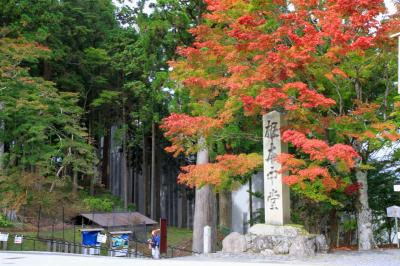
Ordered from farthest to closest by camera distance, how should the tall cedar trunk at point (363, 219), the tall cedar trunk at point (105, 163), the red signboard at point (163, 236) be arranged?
the tall cedar trunk at point (105, 163)
the red signboard at point (163, 236)
the tall cedar trunk at point (363, 219)

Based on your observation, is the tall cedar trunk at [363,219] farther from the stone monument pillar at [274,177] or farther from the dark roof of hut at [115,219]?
the dark roof of hut at [115,219]

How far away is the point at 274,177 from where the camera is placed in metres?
12.9

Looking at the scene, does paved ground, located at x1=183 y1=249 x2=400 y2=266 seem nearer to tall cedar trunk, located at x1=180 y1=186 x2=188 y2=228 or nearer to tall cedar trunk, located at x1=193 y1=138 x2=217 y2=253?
tall cedar trunk, located at x1=193 y1=138 x2=217 y2=253

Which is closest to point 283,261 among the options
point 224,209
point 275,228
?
point 275,228

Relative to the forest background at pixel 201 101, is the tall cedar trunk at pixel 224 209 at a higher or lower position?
lower

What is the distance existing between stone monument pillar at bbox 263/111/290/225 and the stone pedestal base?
338 mm

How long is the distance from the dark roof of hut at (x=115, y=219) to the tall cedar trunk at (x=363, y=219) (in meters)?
9.18

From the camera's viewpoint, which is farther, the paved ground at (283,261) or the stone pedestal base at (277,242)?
the stone pedestal base at (277,242)

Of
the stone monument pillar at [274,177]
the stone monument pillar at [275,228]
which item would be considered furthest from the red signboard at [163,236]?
the stone monument pillar at [274,177]

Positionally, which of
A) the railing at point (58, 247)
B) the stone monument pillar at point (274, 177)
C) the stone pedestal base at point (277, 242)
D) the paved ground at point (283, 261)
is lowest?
the railing at point (58, 247)

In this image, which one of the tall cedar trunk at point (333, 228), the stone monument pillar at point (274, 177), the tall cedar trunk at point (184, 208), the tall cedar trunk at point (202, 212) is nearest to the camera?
the stone monument pillar at point (274, 177)

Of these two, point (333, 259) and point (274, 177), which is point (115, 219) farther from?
point (333, 259)

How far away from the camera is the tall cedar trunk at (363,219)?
13117 millimetres

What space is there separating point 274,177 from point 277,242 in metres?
1.73
